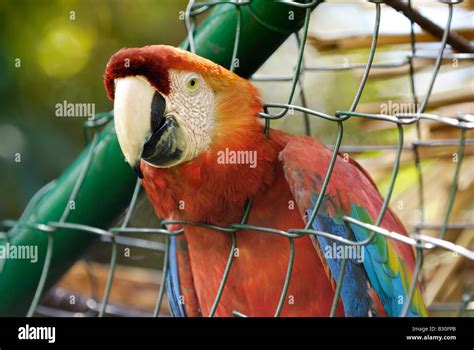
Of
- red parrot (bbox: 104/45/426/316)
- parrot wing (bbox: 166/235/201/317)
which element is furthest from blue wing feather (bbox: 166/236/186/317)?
red parrot (bbox: 104/45/426/316)

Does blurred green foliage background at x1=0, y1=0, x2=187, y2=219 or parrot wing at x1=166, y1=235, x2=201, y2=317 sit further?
blurred green foliage background at x1=0, y1=0, x2=187, y2=219

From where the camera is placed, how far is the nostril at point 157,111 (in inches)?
38.9

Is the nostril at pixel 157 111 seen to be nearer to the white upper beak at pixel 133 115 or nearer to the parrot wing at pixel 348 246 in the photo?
the white upper beak at pixel 133 115

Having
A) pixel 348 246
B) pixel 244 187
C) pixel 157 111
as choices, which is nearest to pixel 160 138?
pixel 157 111

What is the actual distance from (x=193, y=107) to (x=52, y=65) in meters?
0.69

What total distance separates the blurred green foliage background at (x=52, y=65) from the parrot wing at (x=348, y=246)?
1.56ft

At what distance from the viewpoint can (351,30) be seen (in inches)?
51.6

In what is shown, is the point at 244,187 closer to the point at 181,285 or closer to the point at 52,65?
the point at 181,285

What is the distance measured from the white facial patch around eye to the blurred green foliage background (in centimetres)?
37

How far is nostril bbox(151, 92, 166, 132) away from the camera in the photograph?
987 millimetres

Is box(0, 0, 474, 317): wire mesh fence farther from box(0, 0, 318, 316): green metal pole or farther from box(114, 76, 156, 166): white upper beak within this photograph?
box(114, 76, 156, 166): white upper beak
